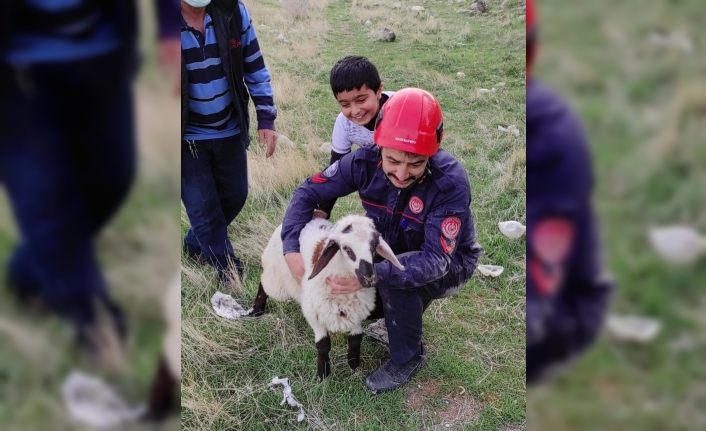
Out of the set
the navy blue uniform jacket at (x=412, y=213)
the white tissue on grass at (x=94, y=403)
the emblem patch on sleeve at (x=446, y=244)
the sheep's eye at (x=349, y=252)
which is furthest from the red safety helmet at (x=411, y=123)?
the white tissue on grass at (x=94, y=403)

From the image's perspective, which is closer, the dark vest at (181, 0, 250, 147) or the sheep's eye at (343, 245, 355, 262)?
the dark vest at (181, 0, 250, 147)

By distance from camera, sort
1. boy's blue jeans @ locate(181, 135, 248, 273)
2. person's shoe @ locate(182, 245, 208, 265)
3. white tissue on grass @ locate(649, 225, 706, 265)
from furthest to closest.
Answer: person's shoe @ locate(182, 245, 208, 265) < boy's blue jeans @ locate(181, 135, 248, 273) < white tissue on grass @ locate(649, 225, 706, 265)

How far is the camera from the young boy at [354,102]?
176cm

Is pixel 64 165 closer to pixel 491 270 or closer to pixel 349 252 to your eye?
pixel 349 252

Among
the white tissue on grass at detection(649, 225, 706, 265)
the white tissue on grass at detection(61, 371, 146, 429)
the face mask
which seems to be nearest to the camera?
the white tissue on grass at detection(649, 225, 706, 265)

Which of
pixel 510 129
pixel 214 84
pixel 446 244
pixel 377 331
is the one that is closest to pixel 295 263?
pixel 377 331

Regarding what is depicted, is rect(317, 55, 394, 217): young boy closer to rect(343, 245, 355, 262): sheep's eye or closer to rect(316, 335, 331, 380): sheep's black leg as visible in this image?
rect(343, 245, 355, 262): sheep's eye

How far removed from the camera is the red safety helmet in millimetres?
1480

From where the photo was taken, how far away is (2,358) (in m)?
0.74

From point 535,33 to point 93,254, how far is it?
27.0 inches

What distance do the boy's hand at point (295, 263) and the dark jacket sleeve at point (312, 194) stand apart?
0.02 metres

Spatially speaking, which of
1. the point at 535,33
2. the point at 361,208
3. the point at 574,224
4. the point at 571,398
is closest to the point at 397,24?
the point at 361,208

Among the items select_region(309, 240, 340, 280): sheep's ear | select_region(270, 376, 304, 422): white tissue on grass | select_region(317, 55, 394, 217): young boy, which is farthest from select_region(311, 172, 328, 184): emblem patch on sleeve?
select_region(270, 376, 304, 422): white tissue on grass

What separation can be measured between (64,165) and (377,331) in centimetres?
166
